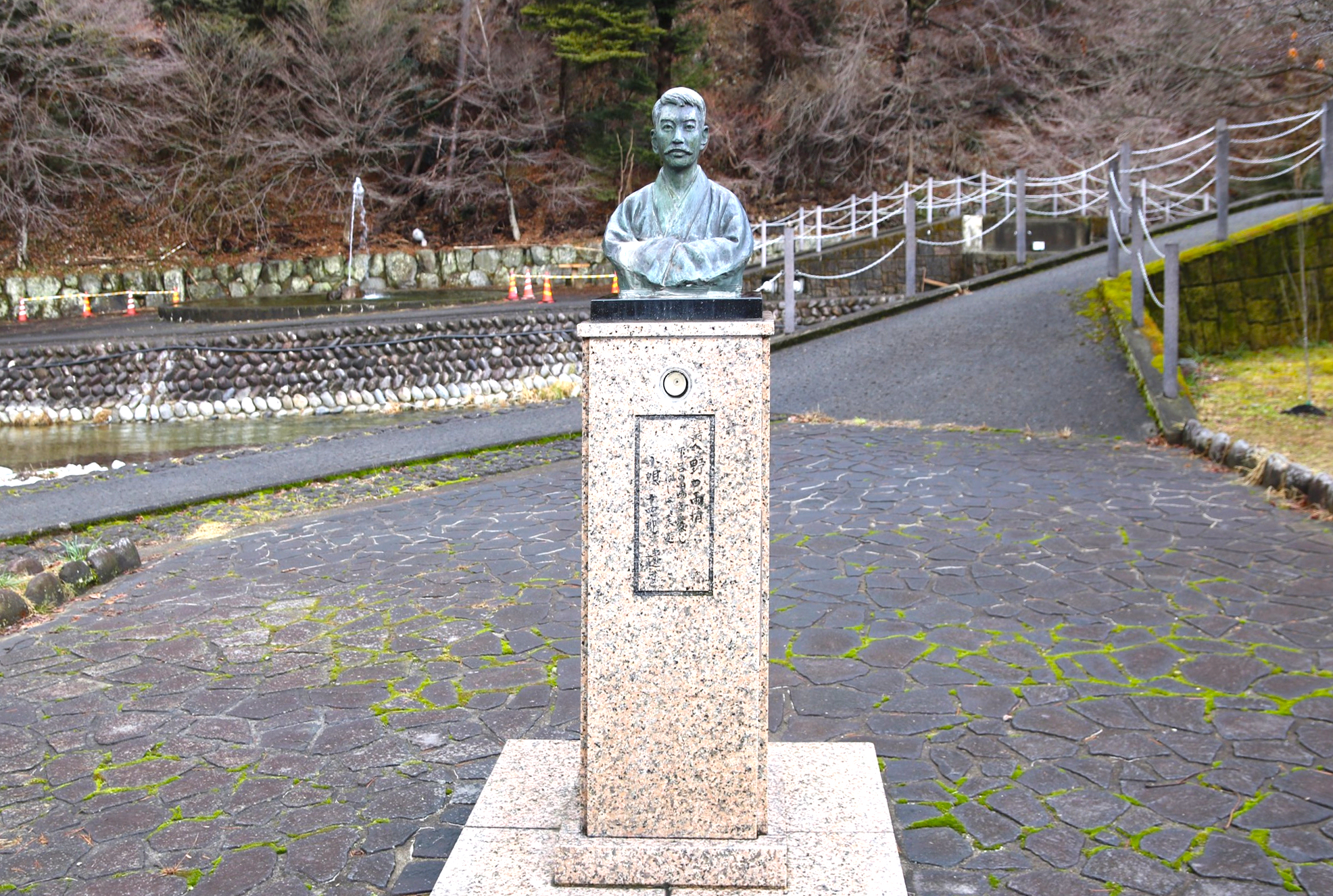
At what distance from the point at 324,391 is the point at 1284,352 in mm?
12937

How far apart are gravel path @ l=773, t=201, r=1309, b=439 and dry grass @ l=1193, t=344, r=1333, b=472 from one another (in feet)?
2.07

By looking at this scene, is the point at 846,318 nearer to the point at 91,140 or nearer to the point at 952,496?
the point at 952,496

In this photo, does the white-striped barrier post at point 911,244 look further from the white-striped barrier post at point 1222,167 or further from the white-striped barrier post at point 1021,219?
the white-striped barrier post at point 1222,167

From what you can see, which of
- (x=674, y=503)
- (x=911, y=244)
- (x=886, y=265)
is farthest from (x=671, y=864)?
(x=886, y=265)

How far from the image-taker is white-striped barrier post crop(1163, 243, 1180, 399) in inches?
377

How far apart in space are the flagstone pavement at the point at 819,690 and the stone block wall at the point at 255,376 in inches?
393

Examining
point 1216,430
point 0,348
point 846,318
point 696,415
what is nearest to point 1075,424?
point 1216,430

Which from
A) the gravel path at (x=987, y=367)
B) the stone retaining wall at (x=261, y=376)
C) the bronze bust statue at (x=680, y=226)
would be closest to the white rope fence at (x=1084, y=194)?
the gravel path at (x=987, y=367)

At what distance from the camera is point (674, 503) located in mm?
3271

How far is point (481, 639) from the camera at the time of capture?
556 centimetres

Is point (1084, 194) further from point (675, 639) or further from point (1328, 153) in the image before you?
point (675, 639)

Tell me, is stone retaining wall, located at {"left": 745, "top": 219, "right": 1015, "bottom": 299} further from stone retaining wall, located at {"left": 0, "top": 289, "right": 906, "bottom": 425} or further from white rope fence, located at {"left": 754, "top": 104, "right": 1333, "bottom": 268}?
stone retaining wall, located at {"left": 0, "top": 289, "right": 906, "bottom": 425}

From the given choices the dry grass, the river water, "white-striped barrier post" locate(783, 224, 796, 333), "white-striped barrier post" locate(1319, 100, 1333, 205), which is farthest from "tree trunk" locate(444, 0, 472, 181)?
the dry grass

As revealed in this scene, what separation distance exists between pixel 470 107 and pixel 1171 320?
920 inches
